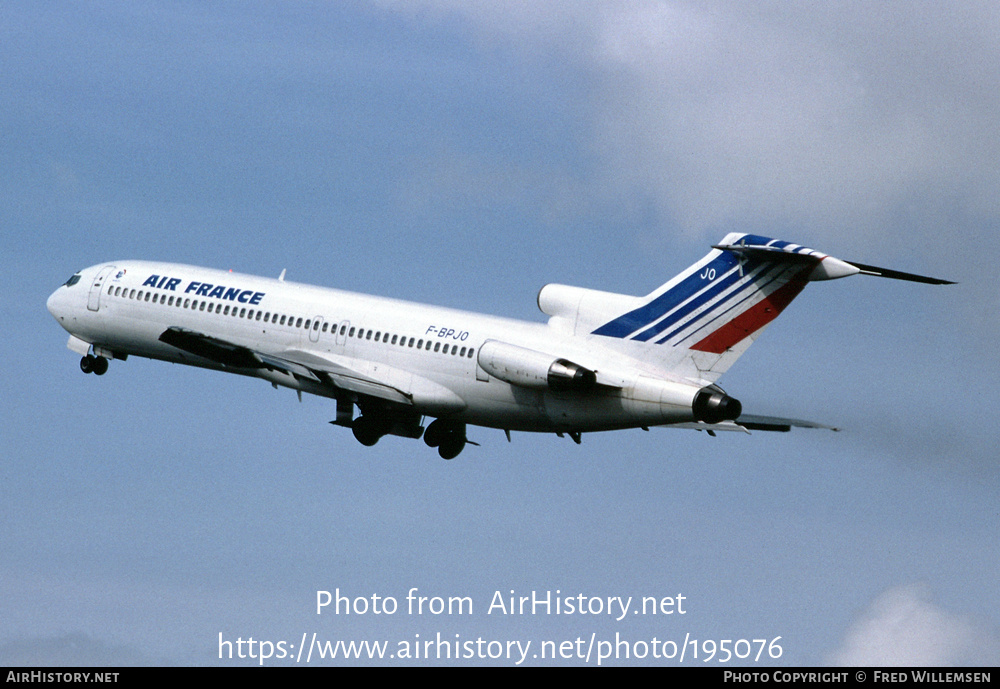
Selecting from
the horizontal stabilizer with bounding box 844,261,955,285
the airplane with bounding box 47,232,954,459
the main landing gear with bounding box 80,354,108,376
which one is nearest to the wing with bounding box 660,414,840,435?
the airplane with bounding box 47,232,954,459

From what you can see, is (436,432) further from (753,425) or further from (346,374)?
(753,425)

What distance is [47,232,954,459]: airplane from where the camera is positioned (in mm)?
41000

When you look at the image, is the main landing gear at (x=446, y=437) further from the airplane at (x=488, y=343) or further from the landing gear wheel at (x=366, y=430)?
the landing gear wheel at (x=366, y=430)

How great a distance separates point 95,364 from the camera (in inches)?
2111

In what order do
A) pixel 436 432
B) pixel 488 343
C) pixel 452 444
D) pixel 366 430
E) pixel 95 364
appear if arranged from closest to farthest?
pixel 488 343
pixel 366 430
pixel 436 432
pixel 452 444
pixel 95 364

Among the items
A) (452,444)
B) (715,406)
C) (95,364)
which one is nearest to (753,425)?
(715,406)

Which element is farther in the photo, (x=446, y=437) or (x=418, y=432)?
(x=446, y=437)

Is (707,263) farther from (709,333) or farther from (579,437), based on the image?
(579,437)

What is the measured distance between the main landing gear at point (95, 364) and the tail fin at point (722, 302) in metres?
19.1

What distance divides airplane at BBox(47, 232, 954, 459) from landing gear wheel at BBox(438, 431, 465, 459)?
0.04 metres

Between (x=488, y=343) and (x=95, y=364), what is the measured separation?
16.2m

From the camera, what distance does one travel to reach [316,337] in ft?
156

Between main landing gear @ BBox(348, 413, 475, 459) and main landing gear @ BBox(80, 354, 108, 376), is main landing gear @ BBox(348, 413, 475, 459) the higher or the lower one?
the lower one

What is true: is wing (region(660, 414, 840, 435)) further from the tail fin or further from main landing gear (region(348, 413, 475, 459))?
main landing gear (region(348, 413, 475, 459))
